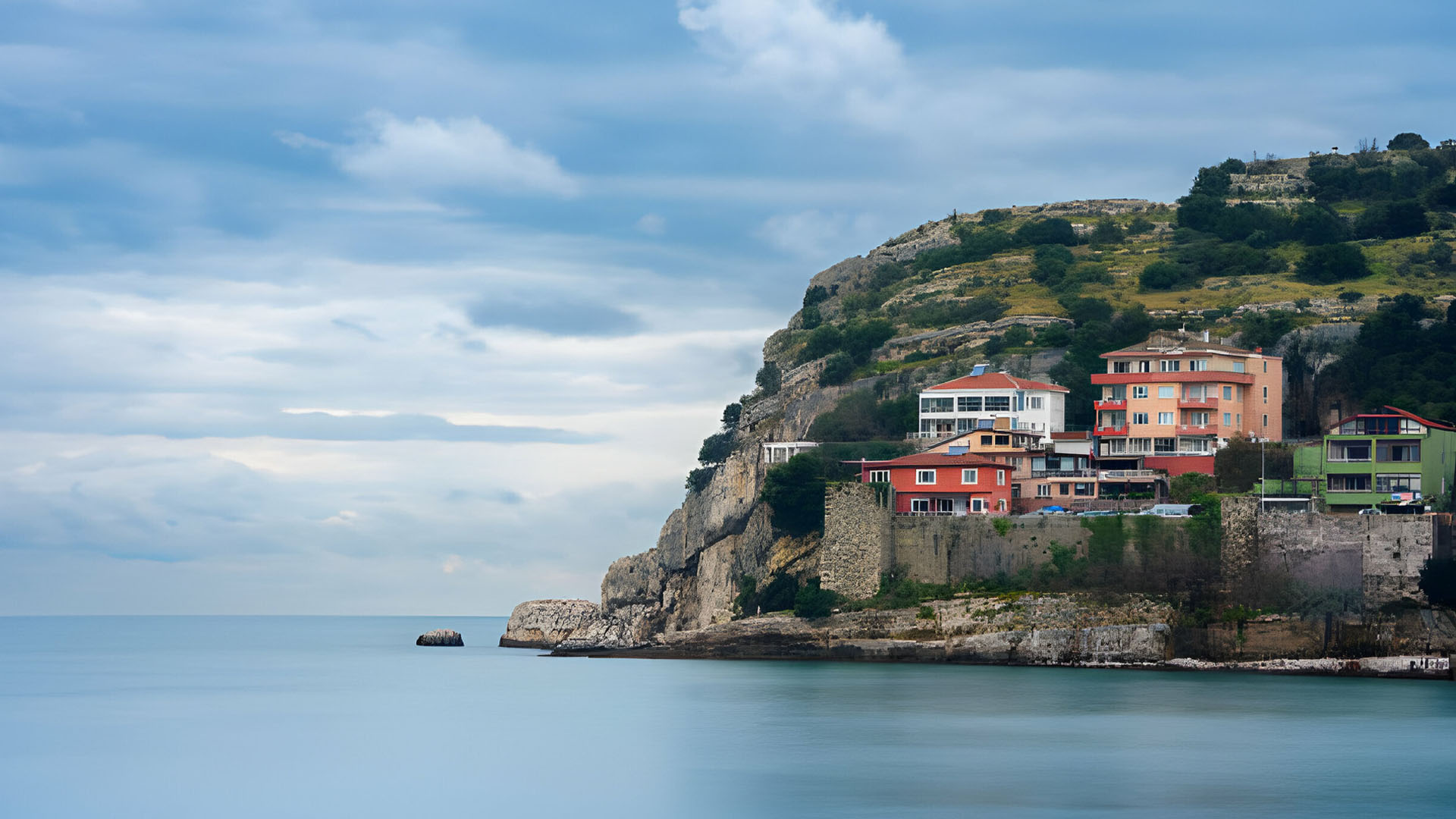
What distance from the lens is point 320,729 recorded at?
152 feet

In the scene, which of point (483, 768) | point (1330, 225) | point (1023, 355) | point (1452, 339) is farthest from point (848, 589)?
point (1330, 225)

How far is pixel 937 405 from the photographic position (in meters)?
70.5

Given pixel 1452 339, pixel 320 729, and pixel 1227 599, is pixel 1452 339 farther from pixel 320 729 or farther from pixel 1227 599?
pixel 320 729

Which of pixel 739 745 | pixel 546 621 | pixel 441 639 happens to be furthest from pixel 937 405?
pixel 441 639

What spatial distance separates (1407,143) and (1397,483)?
66682 millimetres

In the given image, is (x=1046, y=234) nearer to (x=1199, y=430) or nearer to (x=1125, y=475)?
(x=1199, y=430)

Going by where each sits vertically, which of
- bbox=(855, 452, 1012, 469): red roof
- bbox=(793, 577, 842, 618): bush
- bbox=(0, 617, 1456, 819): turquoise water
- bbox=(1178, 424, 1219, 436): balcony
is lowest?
bbox=(0, 617, 1456, 819): turquoise water

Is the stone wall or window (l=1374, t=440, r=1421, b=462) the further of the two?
the stone wall

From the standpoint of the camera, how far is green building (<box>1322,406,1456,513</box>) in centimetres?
5741

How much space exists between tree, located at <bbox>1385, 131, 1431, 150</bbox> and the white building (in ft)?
189

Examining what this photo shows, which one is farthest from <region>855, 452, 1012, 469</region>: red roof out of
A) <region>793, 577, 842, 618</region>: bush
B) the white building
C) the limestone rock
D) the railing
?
the limestone rock

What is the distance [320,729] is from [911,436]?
32.5 m

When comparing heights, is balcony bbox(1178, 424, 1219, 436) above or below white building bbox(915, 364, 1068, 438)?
below

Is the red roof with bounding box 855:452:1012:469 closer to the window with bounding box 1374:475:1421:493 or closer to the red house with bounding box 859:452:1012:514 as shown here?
the red house with bounding box 859:452:1012:514
